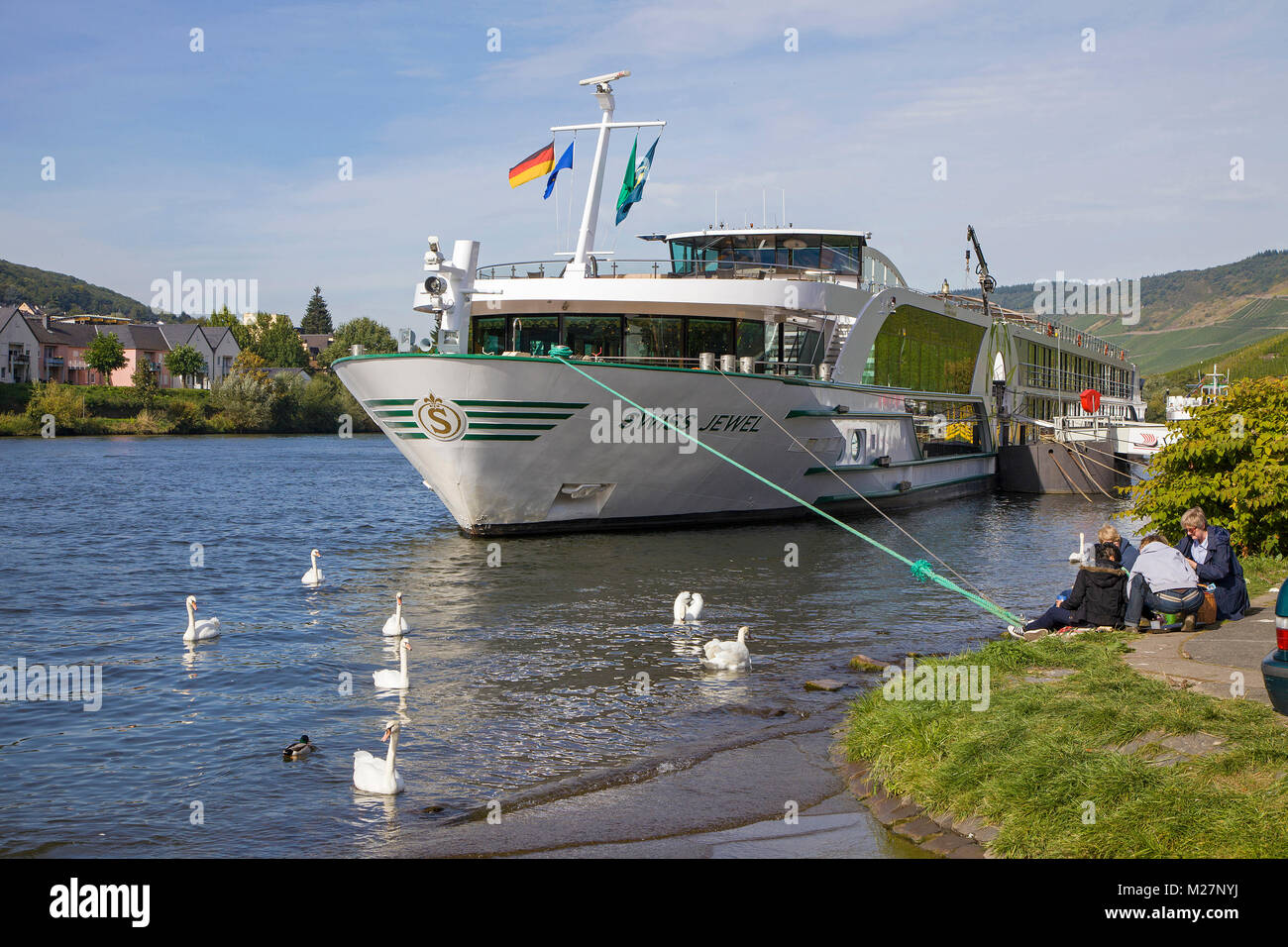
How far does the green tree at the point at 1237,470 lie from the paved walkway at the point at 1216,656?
376 centimetres

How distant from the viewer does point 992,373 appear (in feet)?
127

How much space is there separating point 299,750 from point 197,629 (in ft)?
17.1

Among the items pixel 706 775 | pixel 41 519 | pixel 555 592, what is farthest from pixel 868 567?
pixel 41 519

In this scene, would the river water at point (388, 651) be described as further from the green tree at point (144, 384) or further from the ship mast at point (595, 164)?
the green tree at point (144, 384)

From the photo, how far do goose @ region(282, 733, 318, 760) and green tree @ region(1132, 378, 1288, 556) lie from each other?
11260 mm

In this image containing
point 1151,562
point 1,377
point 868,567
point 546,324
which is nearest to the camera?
point 1151,562

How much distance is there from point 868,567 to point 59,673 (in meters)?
13.0

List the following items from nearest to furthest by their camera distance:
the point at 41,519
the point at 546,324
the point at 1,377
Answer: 1. the point at 546,324
2. the point at 41,519
3. the point at 1,377

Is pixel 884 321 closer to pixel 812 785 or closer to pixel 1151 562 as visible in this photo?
pixel 1151 562

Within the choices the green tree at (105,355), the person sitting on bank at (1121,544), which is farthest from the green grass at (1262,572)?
the green tree at (105,355)

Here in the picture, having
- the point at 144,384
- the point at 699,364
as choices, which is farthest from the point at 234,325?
the point at 699,364

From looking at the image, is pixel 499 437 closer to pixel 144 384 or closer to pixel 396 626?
pixel 396 626

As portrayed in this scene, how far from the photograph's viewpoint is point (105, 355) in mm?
A: 93812
